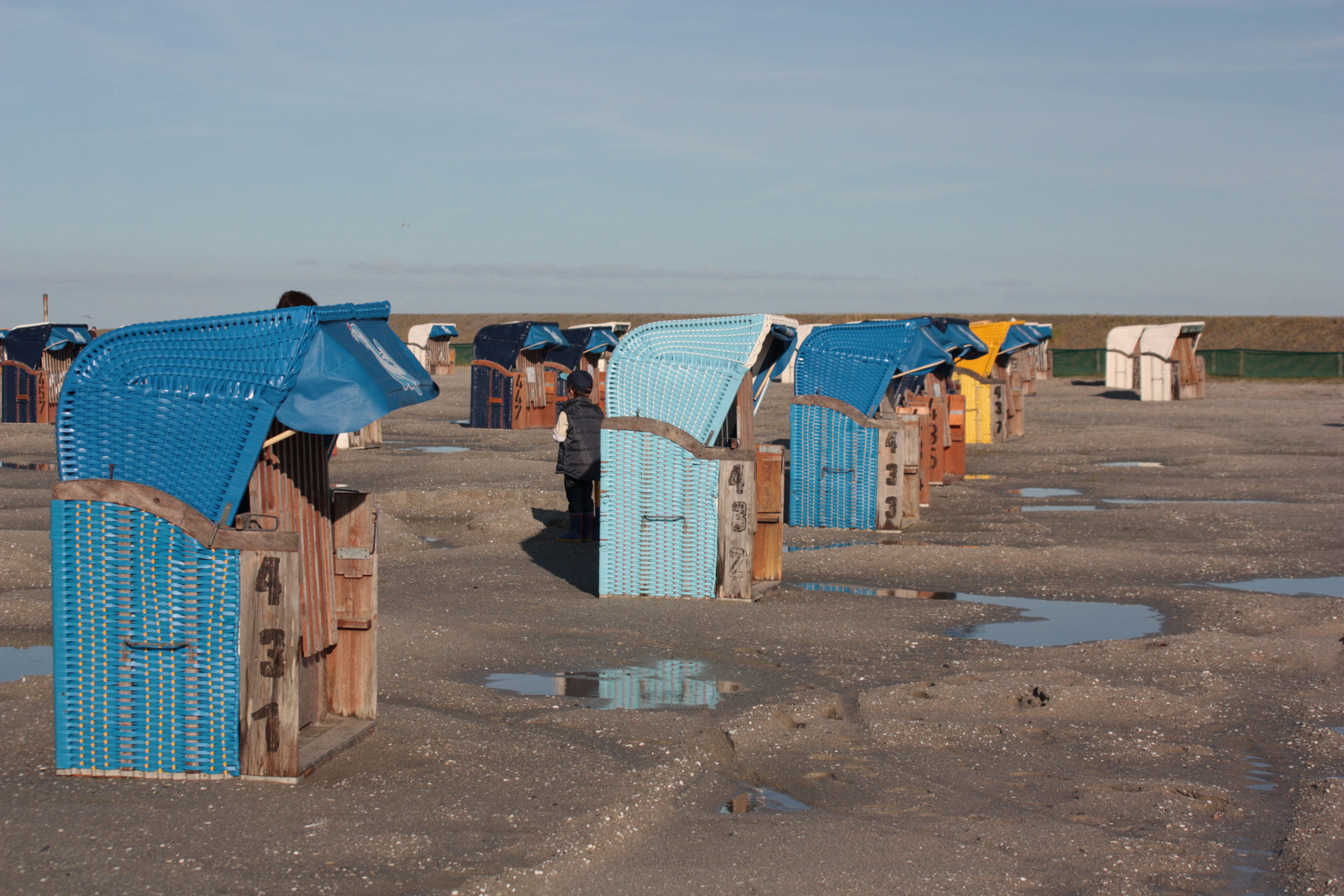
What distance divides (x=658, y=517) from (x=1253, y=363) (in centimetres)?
5455

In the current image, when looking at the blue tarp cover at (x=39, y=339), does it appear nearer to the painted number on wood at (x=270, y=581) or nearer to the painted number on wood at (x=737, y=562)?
the painted number on wood at (x=737, y=562)

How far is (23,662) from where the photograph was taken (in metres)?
8.35

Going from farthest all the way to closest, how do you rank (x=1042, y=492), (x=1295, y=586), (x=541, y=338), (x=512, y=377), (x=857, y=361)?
1. (x=541, y=338)
2. (x=512, y=377)
3. (x=1042, y=492)
4. (x=857, y=361)
5. (x=1295, y=586)

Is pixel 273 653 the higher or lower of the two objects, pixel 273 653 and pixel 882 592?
the higher

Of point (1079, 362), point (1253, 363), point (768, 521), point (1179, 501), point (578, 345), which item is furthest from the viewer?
point (1079, 362)

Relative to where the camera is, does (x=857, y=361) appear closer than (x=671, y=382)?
No

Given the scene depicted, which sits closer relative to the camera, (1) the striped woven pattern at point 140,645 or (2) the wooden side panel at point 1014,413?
(1) the striped woven pattern at point 140,645

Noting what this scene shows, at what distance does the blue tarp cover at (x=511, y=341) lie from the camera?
30.3 metres

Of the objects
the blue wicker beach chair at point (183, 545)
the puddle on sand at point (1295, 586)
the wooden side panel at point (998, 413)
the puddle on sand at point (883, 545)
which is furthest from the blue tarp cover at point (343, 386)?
the wooden side panel at point (998, 413)

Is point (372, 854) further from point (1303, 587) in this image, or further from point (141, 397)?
point (1303, 587)

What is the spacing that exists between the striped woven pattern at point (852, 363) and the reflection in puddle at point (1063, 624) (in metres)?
4.96

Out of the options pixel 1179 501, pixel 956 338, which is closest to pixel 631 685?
pixel 1179 501

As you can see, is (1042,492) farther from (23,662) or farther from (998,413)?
(23,662)

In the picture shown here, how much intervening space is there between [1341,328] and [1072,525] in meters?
88.7
